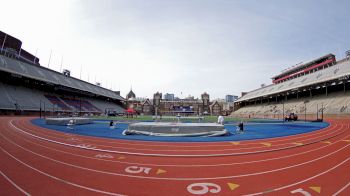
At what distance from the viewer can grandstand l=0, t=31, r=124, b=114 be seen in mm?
41375

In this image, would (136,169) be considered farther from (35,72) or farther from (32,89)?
(32,89)

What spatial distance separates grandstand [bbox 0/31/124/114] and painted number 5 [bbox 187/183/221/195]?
4278 cm

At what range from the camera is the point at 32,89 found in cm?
5119

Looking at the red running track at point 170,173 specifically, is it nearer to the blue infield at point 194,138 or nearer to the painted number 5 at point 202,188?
the painted number 5 at point 202,188

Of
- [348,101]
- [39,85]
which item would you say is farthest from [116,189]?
[39,85]

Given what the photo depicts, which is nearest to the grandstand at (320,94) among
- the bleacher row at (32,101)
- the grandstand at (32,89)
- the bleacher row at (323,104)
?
the bleacher row at (323,104)

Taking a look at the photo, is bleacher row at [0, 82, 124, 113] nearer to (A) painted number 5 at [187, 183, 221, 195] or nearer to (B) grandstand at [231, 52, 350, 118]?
(A) painted number 5 at [187, 183, 221, 195]

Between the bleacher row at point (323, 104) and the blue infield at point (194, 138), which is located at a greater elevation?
the bleacher row at point (323, 104)

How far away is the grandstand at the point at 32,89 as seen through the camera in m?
41.4

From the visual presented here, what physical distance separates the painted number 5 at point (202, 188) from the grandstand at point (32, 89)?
4278cm

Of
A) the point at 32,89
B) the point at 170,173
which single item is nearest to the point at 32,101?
the point at 32,89

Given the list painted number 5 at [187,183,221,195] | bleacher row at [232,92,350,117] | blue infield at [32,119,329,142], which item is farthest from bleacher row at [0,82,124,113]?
bleacher row at [232,92,350,117]

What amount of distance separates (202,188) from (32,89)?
60226 mm

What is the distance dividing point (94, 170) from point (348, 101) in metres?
46.0
